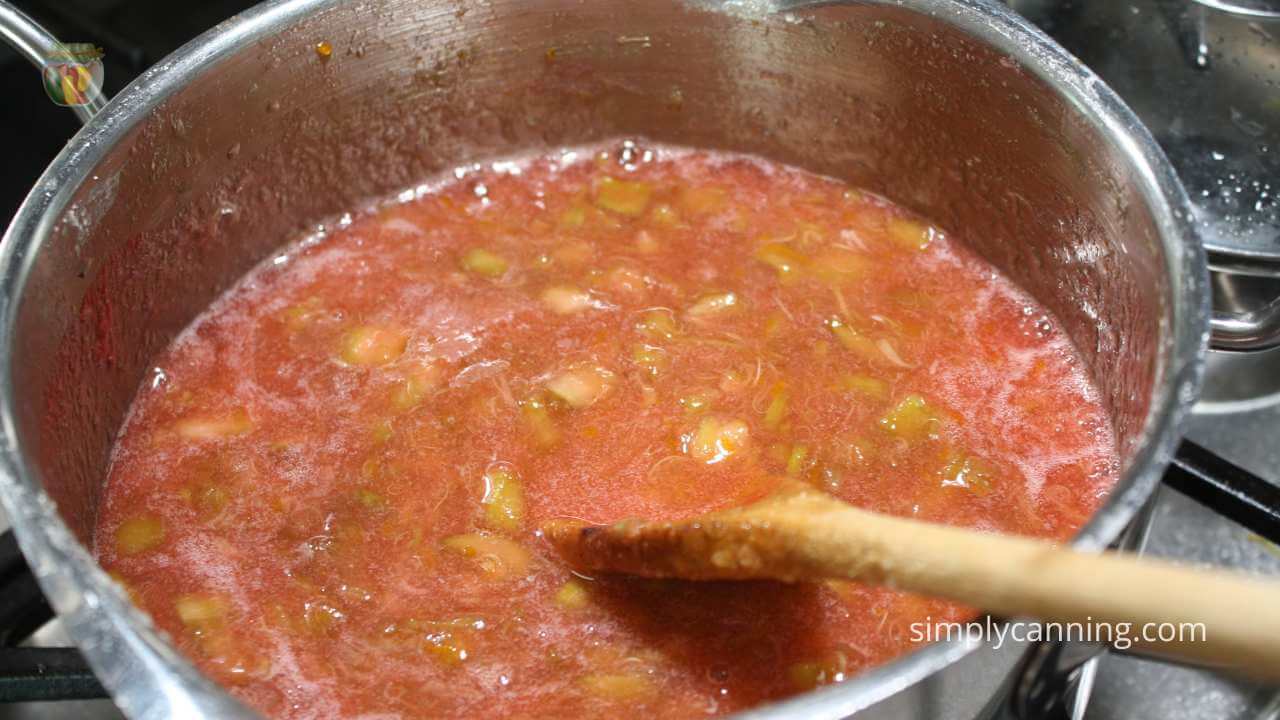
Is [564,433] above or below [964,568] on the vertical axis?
below

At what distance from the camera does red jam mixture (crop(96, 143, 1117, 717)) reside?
179 cm

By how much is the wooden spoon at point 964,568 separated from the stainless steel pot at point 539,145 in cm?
11

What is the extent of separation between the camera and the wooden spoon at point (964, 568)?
104cm

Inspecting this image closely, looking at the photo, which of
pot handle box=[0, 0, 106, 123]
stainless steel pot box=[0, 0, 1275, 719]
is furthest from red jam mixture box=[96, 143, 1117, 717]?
pot handle box=[0, 0, 106, 123]

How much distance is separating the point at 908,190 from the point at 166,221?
1497 millimetres

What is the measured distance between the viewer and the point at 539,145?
108 inches

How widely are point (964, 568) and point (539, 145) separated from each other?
5.82ft

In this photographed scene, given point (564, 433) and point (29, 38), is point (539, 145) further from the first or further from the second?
point (29, 38)

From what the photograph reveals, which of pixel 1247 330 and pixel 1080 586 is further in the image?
pixel 1247 330

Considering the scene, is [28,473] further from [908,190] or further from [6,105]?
[908,190]

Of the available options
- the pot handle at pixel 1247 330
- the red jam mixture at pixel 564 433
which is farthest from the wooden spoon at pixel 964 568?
the pot handle at pixel 1247 330

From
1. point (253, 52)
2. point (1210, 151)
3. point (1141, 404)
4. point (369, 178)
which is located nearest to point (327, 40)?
point (253, 52)

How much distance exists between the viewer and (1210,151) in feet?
8.63

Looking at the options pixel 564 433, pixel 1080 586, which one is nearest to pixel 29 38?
pixel 564 433
